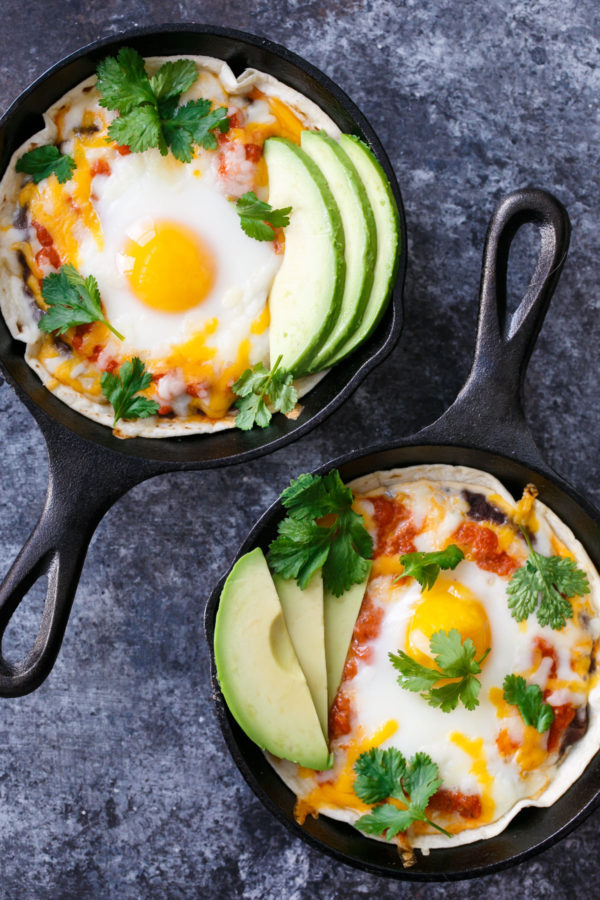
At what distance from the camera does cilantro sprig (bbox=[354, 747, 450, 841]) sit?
2959mm

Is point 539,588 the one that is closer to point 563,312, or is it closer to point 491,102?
point 563,312

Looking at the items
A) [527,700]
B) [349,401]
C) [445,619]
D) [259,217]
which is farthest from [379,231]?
[527,700]

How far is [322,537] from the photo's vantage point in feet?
9.84

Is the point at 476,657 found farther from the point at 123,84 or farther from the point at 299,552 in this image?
the point at 123,84

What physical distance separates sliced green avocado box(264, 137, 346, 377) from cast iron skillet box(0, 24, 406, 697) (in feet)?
0.66

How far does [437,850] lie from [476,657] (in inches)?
28.5

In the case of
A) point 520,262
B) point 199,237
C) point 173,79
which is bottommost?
point 520,262

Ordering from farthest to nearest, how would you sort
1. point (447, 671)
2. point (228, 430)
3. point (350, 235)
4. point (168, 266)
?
1. point (228, 430)
2. point (168, 266)
3. point (350, 235)
4. point (447, 671)

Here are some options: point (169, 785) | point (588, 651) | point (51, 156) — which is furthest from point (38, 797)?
point (51, 156)

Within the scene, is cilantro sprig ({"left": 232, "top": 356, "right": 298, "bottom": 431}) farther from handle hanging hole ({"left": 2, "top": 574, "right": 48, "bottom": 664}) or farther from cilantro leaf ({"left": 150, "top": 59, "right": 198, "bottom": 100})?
handle hanging hole ({"left": 2, "top": 574, "right": 48, "bottom": 664})

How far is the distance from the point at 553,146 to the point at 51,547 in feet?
8.11

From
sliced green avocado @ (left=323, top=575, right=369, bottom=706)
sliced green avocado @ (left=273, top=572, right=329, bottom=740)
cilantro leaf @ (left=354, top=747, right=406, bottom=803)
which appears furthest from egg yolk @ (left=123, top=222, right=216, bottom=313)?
cilantro leaf @ (left=354, top=747, right=406, bottom=803)

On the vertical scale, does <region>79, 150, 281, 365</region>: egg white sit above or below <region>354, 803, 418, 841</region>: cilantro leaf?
above

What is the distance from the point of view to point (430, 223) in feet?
11.7
